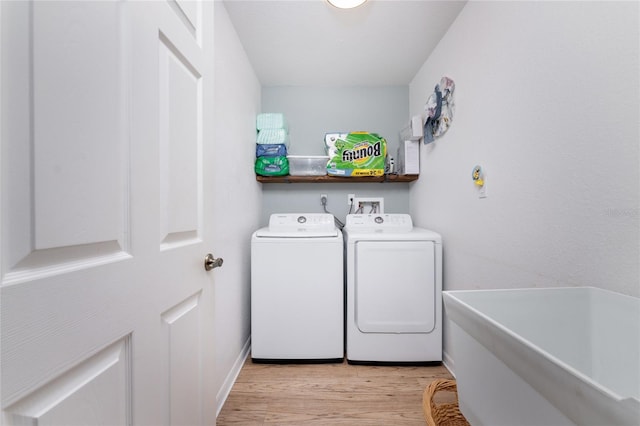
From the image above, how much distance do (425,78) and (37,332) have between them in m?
2.47

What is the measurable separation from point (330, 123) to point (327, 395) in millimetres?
2161

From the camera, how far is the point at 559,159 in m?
0.90

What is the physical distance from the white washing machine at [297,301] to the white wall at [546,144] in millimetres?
827

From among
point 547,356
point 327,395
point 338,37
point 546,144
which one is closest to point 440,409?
point 327,395

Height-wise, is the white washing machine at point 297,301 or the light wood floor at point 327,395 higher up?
the white washing machine at point 297,301

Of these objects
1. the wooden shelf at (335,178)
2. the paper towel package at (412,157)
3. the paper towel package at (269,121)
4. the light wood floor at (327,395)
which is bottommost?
the light wood floor at (327,395)

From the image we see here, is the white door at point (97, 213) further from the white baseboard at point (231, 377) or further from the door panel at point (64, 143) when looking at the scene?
the white baseboard at point (231, 377)

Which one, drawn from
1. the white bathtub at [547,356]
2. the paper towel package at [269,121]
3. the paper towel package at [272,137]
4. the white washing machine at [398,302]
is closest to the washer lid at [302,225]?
the white washing machine at [398,302]

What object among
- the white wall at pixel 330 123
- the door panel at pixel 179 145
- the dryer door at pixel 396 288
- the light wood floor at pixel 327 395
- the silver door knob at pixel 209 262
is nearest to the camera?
the door panel at pixel 179 145

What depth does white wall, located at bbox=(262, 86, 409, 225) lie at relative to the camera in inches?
93.4

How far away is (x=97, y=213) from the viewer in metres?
0.46

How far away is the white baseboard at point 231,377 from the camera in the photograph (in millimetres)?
1318

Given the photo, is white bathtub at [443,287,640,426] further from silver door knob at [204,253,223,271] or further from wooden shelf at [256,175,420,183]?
wooden shelf at [256,175,420,183]

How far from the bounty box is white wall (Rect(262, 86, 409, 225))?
296mm
